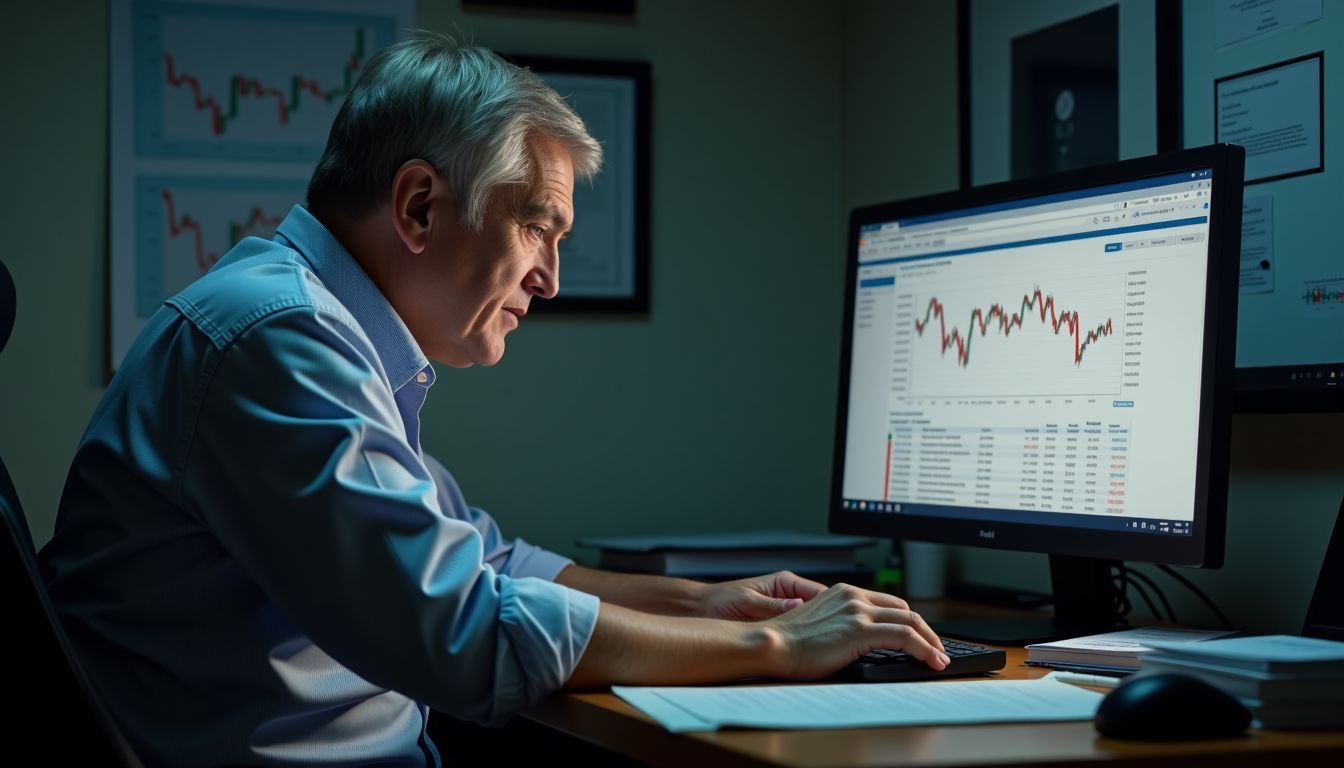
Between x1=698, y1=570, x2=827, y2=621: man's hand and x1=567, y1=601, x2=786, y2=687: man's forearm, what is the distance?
310mm

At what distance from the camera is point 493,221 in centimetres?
134

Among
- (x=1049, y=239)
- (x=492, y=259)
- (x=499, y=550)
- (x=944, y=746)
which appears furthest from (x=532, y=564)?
(x=944, y=746)

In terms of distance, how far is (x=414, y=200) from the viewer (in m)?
1.31

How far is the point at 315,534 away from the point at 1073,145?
1.28 metres

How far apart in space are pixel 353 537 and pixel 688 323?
55.3 inches

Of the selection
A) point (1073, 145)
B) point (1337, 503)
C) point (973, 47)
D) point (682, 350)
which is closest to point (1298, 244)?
point (1337, 503)

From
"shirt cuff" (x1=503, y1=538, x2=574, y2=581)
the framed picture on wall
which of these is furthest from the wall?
"shirt cuff" (x1=503, y1=538, x2=574, y2=581)

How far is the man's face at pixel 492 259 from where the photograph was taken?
1335 mm

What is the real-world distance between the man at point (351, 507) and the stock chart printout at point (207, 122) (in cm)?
83

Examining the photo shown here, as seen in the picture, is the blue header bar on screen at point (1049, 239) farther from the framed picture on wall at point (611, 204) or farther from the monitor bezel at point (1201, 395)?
the framed picture on wall at point (611, 204)

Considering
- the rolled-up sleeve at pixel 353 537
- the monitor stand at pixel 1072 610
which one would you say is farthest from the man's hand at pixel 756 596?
the rolled-up sleeve at pixel 353 537

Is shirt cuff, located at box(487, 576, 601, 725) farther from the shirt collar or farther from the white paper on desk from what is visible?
the shirt collar

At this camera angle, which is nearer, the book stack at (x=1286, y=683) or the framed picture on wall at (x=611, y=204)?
the book stack at (x=1286, y=683)

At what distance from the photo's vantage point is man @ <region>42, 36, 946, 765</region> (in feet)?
3.39
